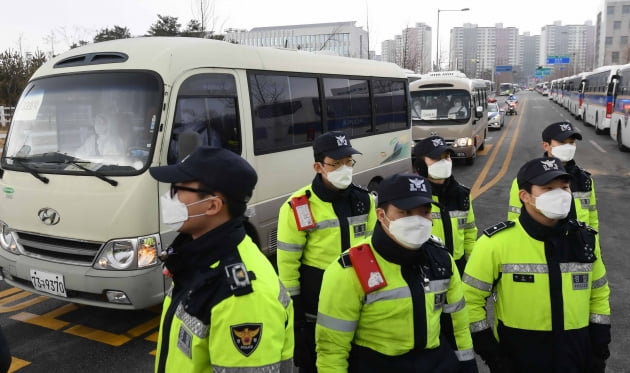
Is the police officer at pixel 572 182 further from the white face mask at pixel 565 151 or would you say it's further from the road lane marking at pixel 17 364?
the road lane marking at pixel 17 364

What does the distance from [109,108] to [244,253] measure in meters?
3.51

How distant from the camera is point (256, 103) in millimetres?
6078

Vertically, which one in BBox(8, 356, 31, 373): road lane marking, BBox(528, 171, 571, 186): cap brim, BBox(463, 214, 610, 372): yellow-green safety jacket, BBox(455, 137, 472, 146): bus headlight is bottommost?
BBox(8, 356, 31, 373): road lane marking

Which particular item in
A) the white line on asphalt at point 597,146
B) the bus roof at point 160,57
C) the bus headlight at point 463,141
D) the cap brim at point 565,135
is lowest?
the white line on asphalt at point 597,146

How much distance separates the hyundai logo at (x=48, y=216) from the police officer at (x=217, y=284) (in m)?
3.04

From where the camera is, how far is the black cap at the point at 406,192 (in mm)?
2400

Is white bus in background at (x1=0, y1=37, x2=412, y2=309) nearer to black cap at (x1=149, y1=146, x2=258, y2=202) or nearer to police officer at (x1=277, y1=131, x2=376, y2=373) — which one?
police officer at (x1=277, y1=131, x2=376, y2=373)

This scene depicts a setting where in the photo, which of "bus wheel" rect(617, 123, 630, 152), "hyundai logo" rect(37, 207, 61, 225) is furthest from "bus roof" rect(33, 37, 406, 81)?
"bus wheel" rect(617, 123, 630, 152)

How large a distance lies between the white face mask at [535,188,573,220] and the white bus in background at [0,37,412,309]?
3154 millimetres

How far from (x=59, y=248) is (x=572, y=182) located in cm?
463

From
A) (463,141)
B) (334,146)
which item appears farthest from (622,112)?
(334,146)

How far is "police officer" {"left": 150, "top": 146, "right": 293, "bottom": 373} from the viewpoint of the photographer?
177cm

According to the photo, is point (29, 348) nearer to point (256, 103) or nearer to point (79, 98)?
point (79, 98)

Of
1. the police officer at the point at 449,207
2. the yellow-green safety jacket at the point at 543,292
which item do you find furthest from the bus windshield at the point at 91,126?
the yellow-green safety jacket at the point at 543,292
